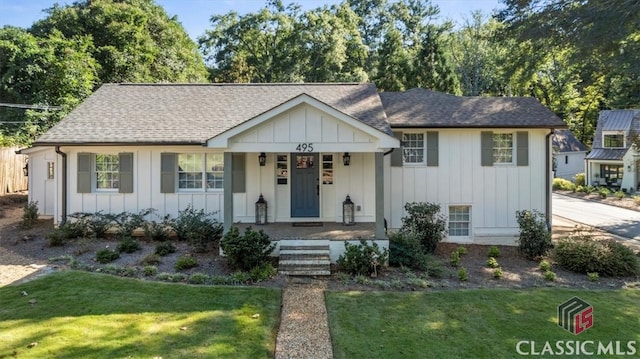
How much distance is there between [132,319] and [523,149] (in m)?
11.5

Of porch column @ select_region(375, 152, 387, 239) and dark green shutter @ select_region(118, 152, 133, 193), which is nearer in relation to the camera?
porch column @ select_region(375, 152, 387, 239)

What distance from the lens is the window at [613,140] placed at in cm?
3103

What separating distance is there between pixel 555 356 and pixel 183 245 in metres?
8.75

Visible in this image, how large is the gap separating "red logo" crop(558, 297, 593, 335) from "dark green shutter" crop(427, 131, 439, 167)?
5403mm

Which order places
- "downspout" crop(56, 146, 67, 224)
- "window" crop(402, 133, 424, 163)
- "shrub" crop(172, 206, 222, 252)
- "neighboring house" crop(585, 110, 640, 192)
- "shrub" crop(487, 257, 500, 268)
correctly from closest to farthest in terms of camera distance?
1. "shrub" crop(487, 257, 500, 268)
2. "shrub" crop(172, 206, 222, 252)
3. "downspout" crop(56, 146, 67, 224)
4. "window" crop(402, 133, 424, 163)
5. "neighboring house" crop(585, 110, 640, 192)

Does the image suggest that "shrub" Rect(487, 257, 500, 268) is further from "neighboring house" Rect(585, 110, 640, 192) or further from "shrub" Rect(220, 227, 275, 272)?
"neighboring house" Rect(585, 110, 640, 192)

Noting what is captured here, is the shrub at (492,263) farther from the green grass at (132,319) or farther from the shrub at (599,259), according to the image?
the green grass at (132,319)

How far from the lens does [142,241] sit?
10539 millimetres

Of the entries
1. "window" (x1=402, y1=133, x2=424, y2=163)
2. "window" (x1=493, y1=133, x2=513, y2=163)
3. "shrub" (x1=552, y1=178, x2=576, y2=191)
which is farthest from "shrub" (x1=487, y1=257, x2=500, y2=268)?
"shrub" (x1=552, y1=178, x2=576, y2=191)

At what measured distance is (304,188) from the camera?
11289 millimetres

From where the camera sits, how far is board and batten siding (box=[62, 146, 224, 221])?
1116 centimetres

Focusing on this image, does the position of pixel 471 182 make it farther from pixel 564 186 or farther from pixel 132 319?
pixel 564 186

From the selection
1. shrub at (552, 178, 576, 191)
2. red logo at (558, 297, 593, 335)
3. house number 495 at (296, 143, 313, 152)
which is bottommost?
red logo at (558, 297, 593, 335)

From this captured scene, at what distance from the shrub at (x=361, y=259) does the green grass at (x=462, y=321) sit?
1.09 m
